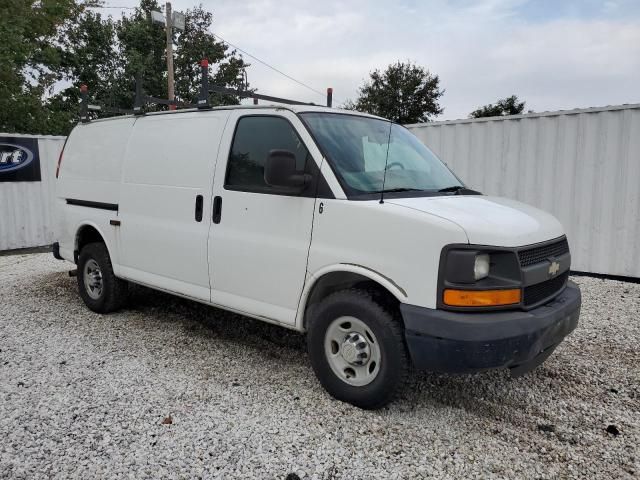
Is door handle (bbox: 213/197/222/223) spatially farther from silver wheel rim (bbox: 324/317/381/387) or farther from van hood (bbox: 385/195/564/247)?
van hood (bbox: 385/195/564/247)

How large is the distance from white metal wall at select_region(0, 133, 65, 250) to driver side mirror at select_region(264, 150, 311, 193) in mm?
8920

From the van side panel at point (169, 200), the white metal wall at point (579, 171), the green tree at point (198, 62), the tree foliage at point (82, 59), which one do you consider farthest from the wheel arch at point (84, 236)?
the green tree at point (198, 62)

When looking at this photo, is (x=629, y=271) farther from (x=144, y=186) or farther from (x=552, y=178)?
(x=144, y=186)

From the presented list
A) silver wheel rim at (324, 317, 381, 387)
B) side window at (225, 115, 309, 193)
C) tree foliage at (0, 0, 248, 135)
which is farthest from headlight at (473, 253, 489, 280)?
tree foliage at (0, 0, 248, 135)

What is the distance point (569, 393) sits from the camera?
364 cm

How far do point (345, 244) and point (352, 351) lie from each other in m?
0.71

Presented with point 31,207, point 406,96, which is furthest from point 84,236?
point 406,96

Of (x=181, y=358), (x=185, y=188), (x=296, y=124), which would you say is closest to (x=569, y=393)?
(x=296, y=124)

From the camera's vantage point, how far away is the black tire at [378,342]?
3031 mm

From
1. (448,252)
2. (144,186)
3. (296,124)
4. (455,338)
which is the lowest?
(455,338)

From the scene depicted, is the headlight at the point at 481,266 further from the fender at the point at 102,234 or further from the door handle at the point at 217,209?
the fender at the point at 102,234

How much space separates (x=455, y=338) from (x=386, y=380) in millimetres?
572

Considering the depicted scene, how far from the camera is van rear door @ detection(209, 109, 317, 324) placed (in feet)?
11.5

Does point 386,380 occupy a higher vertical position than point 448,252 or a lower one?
lower
